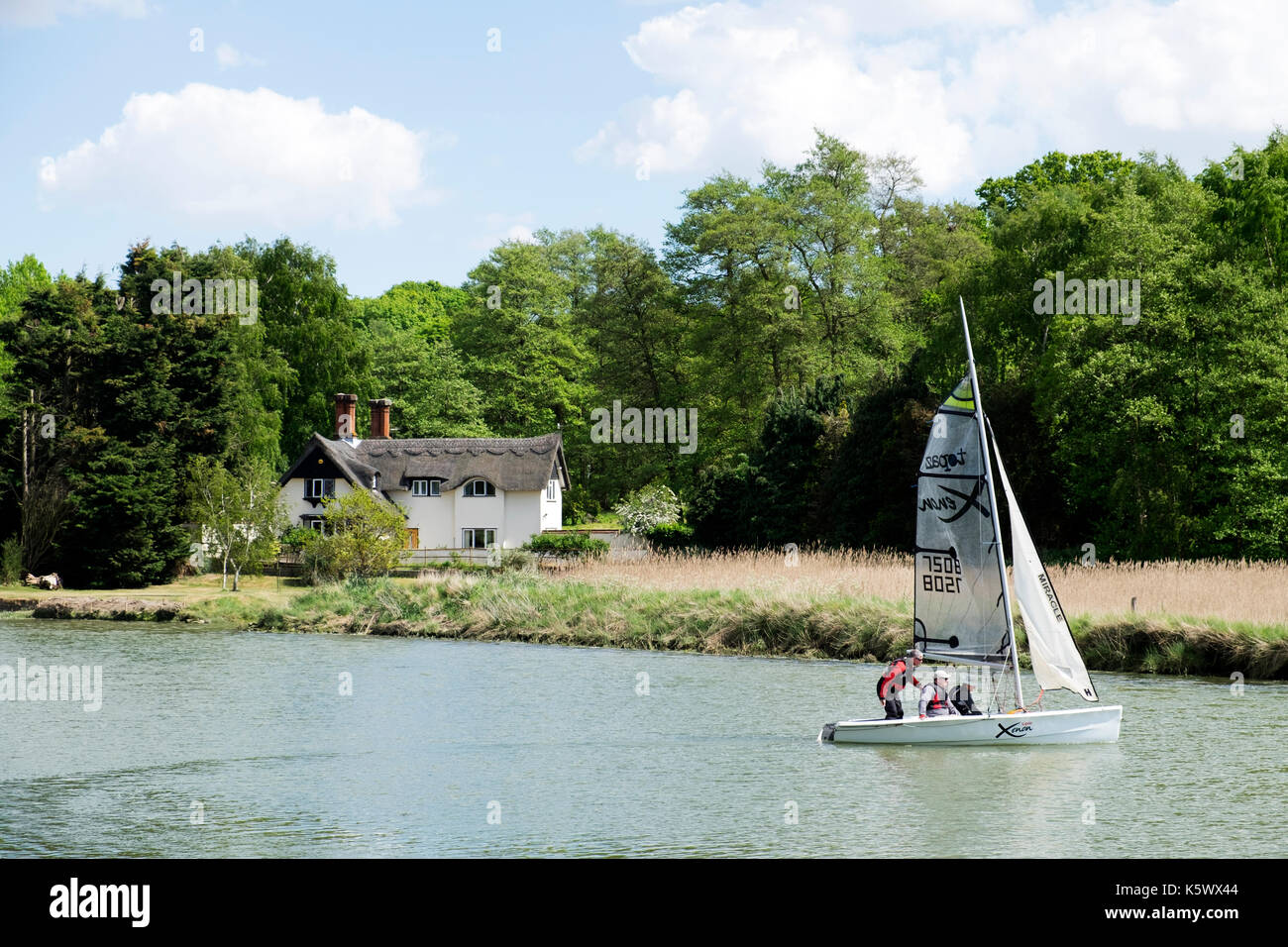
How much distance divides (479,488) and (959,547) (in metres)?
50.6

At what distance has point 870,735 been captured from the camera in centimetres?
1964

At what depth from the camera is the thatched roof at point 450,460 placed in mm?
67750

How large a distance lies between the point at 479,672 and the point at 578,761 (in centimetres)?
1118

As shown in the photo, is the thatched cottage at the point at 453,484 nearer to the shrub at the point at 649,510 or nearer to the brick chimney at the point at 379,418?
the brick chimney at the point at 379,418

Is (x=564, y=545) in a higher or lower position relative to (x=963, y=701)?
higher

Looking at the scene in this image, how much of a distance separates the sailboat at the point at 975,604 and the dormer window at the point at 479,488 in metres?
49.4

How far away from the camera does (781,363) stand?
66.1 metres

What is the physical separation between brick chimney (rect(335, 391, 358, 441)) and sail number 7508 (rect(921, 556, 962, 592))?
5410cm

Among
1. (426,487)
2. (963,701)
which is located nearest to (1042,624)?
(963,701)

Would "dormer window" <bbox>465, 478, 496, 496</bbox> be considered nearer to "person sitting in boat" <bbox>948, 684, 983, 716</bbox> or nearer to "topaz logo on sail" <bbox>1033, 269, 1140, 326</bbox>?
"topaz logo on sail" <bbox>1033, 269, 1140, 326</bbox>

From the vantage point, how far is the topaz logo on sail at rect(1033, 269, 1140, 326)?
42.6 meters

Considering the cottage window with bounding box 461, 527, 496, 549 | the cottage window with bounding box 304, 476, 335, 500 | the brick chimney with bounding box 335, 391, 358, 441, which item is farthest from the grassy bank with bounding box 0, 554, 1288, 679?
the brick chimney with bounding box 335, 391, 358, 441

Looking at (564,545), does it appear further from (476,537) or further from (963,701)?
(963,701)
